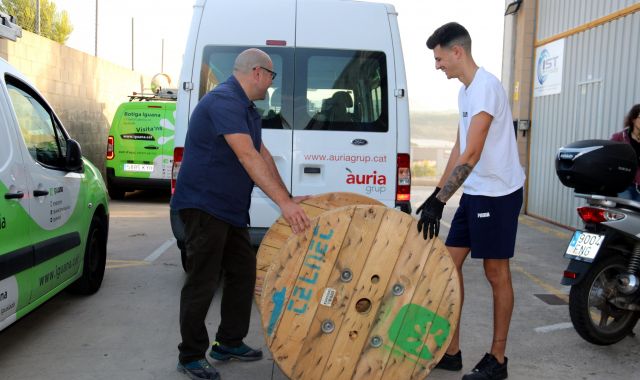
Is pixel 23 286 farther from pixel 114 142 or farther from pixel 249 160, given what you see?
pixel 114 142

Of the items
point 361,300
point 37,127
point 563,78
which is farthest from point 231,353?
point 563,78

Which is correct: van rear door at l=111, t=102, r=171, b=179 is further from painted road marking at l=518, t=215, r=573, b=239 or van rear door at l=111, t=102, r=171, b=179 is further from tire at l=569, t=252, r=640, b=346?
tire at l=569, t=252, r=640, b=346

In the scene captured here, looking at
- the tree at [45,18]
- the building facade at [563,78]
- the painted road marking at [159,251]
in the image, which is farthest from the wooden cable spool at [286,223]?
the tree at [45,18]

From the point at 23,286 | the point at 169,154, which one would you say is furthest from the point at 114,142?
the point at 23,286

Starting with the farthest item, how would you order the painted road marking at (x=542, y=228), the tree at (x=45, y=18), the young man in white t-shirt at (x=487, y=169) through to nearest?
1. the tree at (x=45, y=18)
2. the painted road marking at (x=542, y=228)
3. the young man in white t-shirt at (x=487, y=169)

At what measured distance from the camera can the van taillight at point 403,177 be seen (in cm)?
560

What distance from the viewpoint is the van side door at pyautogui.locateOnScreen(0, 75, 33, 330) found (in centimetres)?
367

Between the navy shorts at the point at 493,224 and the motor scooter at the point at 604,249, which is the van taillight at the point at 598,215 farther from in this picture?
the navy shorts at the point at 493,224

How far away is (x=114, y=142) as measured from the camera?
12.3 m

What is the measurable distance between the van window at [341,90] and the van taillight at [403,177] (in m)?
0.29

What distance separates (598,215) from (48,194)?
11.9 feet

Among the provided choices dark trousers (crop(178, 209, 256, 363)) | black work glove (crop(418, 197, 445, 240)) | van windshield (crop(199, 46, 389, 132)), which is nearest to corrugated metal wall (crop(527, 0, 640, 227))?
van windshield (crop(199, 46, 389, 132))

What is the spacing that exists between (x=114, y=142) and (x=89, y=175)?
277 inches

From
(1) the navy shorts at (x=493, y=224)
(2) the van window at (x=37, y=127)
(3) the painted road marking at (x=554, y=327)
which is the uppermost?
(2) the van window at (x=37, y=127)
